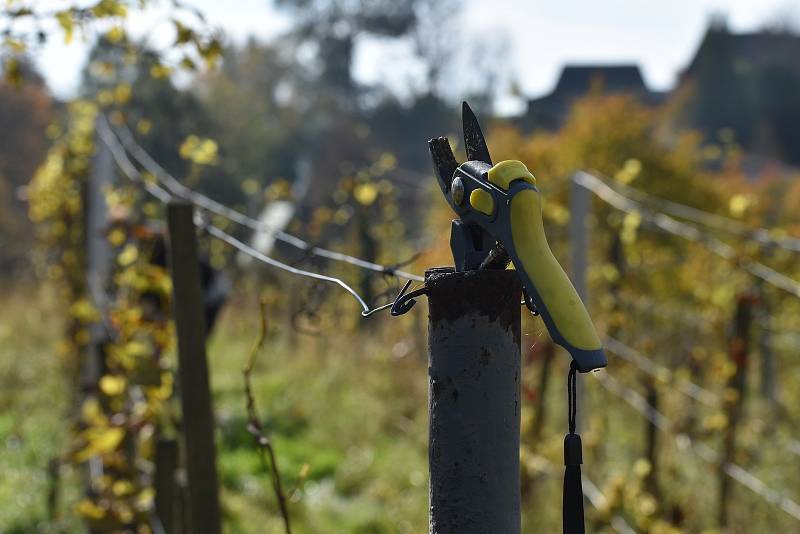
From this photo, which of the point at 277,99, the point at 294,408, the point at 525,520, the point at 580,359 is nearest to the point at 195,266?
the point at 580,359

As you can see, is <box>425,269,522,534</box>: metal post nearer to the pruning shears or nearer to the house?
the pruning shears

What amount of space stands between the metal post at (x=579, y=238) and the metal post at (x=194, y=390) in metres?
2.37

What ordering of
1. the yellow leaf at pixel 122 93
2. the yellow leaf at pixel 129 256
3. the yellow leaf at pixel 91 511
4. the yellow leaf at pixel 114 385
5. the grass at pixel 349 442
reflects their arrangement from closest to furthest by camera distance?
the yellow leaf at pixel 91 511 < the yellow leaf at pixel 114 385 < the yellow leaf at pixel 129 256 < the yellow leaf at pixel 122 93 < the grass at pixel 349 442

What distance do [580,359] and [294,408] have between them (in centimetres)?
642

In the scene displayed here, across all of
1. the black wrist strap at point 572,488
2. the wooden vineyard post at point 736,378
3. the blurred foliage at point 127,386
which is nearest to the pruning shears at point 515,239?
the black wrist strap at point 572,488

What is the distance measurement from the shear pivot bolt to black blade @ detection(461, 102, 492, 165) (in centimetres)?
7

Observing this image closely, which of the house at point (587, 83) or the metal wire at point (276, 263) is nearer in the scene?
the metal wire at point (276, 263)

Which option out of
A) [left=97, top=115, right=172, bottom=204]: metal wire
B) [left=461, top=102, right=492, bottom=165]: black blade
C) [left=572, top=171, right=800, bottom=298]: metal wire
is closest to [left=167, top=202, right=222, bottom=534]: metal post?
[left=461, top=102, right=492, bottom=165]: black blade

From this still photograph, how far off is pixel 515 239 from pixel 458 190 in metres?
0.13

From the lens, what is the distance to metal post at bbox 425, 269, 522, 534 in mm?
1119

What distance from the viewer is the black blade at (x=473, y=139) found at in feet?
4.09

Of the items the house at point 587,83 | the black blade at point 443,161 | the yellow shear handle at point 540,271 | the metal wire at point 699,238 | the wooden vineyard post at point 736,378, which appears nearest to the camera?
the yellow shear handle at point 540,271

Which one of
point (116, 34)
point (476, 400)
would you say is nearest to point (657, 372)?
point (116, 34)

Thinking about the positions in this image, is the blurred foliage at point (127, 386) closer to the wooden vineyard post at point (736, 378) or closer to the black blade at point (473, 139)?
the black blade at point (473, 139)
